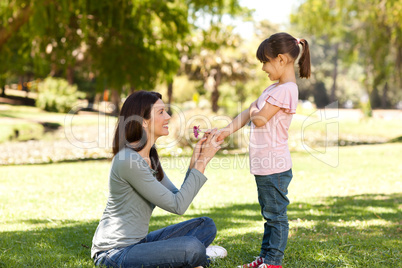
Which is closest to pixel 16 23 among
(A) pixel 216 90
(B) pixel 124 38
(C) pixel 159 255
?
(B) pixel 124 38

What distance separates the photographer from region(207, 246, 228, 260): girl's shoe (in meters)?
3.38

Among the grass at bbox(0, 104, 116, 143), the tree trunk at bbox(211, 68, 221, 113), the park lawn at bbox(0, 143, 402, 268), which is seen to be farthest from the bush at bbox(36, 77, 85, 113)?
the park lawn at bbox(0, 143, 402, 268)

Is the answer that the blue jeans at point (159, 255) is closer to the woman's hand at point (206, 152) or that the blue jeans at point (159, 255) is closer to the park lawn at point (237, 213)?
the park lawn at point (237, 213)

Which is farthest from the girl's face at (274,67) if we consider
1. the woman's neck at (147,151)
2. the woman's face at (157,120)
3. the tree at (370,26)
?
the tree at (370,26)

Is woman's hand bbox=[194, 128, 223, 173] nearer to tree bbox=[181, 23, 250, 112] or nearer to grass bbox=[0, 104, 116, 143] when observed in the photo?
grass bbox=[0, 104, 116, 143]

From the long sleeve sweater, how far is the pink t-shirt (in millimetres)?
450

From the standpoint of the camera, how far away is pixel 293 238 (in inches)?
160

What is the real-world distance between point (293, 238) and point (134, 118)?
209cm

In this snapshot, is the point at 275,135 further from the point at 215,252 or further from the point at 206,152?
the point at 215,252

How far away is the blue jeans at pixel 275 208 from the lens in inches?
120

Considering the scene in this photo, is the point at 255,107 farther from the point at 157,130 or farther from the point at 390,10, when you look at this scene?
the point at 390,10

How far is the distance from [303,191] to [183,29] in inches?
226

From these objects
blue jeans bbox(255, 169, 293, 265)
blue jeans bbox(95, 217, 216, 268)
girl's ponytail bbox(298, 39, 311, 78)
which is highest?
girl's ponytail bbox(298, 39, 311, 78)

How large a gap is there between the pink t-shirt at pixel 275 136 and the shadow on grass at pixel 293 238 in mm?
825
